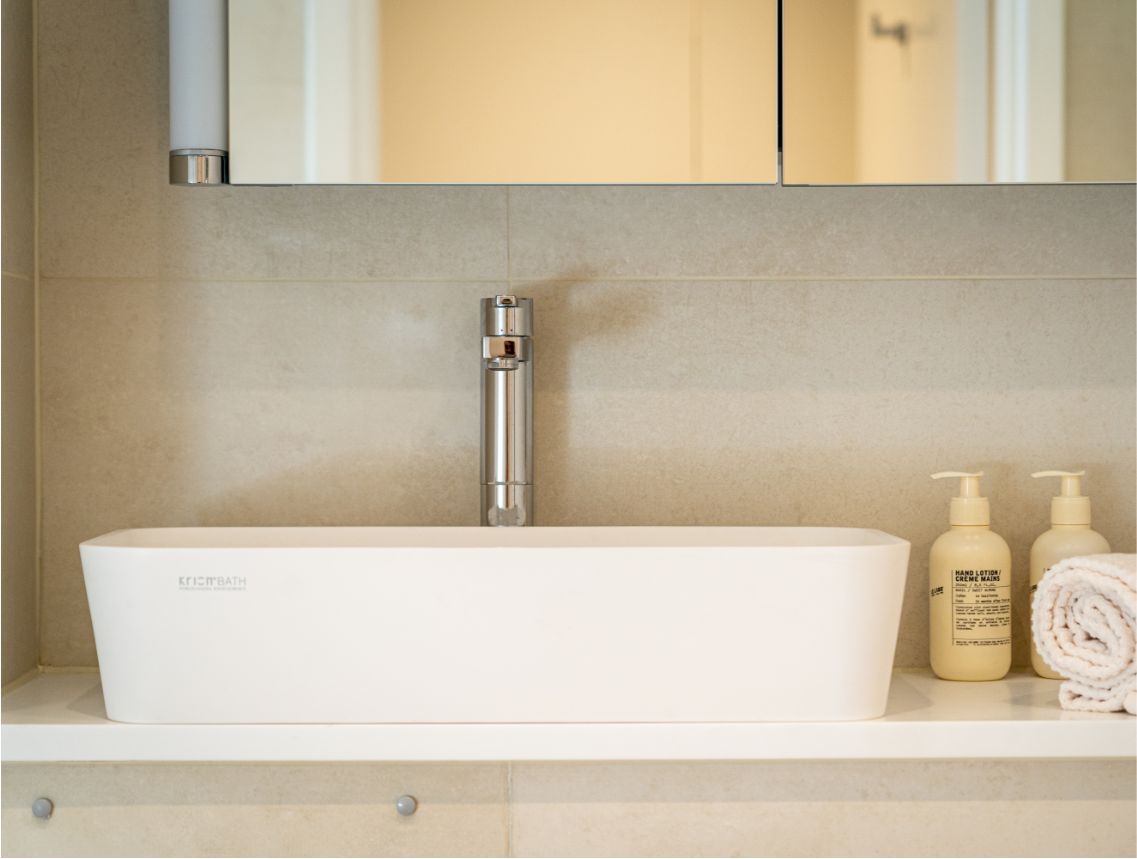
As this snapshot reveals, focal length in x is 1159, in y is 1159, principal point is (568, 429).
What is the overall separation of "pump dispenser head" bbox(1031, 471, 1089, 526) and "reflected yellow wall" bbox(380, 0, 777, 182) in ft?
1.29

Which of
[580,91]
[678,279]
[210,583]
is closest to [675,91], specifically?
[580,91]

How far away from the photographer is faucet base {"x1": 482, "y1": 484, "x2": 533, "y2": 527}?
106 centimetres

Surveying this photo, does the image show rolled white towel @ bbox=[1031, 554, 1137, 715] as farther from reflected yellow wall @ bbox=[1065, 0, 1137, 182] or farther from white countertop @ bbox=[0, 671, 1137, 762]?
reflected yellow wall @ bbox=[1065, 0, 1137, 182]

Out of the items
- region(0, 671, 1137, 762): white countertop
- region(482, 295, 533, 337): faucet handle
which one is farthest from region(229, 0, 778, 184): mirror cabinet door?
region(0, 671, 1137, 762): white countertop

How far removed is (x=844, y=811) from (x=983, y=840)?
121mm

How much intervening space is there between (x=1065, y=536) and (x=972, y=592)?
103mm

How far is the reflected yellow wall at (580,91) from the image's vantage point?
1.00 meters

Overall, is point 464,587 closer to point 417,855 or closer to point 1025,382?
point 417,855

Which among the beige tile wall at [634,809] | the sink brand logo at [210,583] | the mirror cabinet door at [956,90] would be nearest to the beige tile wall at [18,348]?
the beige tile wall at [634,809]

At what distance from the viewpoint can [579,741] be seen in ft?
2.92

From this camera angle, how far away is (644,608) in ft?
2.88

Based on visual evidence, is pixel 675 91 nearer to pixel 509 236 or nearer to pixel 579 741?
pixel 509 236

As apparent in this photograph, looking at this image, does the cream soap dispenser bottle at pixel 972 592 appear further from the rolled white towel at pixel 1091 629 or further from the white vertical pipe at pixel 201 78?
the white vertical pipe at pixel 201 78

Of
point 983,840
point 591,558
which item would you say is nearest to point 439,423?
point 591,558
